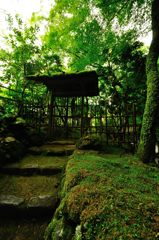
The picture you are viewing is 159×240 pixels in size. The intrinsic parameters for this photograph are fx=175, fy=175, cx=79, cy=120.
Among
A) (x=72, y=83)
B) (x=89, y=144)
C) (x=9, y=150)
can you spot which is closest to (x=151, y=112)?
(x=89, y=144)

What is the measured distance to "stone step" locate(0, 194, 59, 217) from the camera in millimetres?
3512

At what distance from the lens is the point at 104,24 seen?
7.83 meters

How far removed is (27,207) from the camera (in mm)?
3514

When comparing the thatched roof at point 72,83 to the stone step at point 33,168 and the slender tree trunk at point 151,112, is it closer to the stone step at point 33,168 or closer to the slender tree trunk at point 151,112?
the slender tree trunk at point 151,112

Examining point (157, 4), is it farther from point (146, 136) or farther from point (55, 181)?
point (55, 181)

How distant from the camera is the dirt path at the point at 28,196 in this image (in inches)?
129

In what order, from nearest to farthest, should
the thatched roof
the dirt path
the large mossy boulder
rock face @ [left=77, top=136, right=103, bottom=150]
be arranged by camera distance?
1. the dirt path
2. the large mossy boulder
3. rock face @ [left=77, top=136, right=103, bottom=150]
4. the thatched roof

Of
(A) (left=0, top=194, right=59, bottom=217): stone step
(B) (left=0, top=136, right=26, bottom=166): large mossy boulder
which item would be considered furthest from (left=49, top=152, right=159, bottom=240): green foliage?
(B) (left=0, top=136, right=26, bottom=166): large mossy boulder

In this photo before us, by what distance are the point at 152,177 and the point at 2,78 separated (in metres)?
11.1

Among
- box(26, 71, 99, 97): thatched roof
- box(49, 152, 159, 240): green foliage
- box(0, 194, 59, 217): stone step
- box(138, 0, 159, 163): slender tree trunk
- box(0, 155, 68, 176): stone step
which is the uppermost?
box(26, 71, 99, 97): thatched roof

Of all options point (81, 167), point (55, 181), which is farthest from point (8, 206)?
point (81, 167)

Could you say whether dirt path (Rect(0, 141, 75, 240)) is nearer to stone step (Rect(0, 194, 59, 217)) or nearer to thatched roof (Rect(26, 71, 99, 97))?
stone step (Rect(0, 194, 59, 217))

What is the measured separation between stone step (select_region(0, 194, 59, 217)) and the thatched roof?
5633 millimetres

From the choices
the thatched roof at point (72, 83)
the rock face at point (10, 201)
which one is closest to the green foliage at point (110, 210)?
the rock face at point (10, 201)
